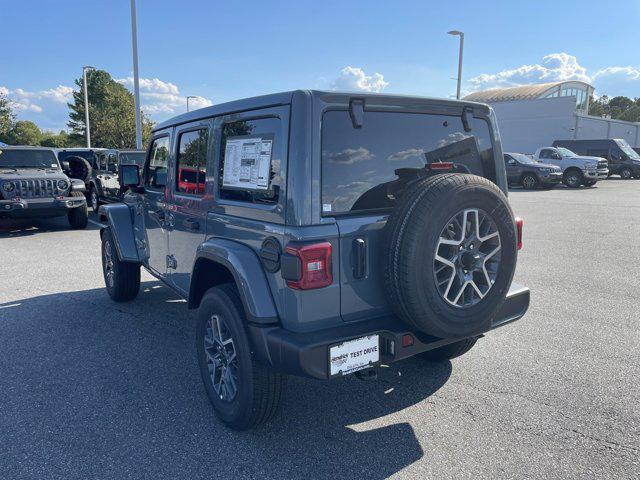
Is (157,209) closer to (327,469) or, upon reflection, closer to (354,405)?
(354,405)

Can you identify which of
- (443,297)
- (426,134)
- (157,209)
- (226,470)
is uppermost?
(426,134)

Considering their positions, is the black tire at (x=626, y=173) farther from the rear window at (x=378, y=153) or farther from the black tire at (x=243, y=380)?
the black tire at (x=243, y=380)

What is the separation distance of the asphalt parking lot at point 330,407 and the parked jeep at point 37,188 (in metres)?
5.34

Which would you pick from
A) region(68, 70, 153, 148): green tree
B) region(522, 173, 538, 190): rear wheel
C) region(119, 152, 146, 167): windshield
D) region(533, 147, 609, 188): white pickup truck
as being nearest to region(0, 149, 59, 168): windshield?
region(119, 152, 146, 167): windshield

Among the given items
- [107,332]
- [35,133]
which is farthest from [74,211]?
[35,133]

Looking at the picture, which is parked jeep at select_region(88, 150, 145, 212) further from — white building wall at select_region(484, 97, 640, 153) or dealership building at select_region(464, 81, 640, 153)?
dealership building at select_region(464, 81, 640, 153)

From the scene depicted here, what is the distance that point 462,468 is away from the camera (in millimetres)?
2650

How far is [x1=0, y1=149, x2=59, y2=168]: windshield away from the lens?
1097cm

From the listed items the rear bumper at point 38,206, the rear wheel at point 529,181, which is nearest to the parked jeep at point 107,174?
the rear bumper at point 38,206

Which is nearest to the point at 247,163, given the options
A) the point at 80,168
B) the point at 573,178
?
the point at 80,168

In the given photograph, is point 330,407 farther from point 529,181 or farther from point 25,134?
Answer: point 25,134

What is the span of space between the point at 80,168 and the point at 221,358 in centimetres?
1381

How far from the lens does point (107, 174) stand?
13.6m

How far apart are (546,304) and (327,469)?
3806 mm
